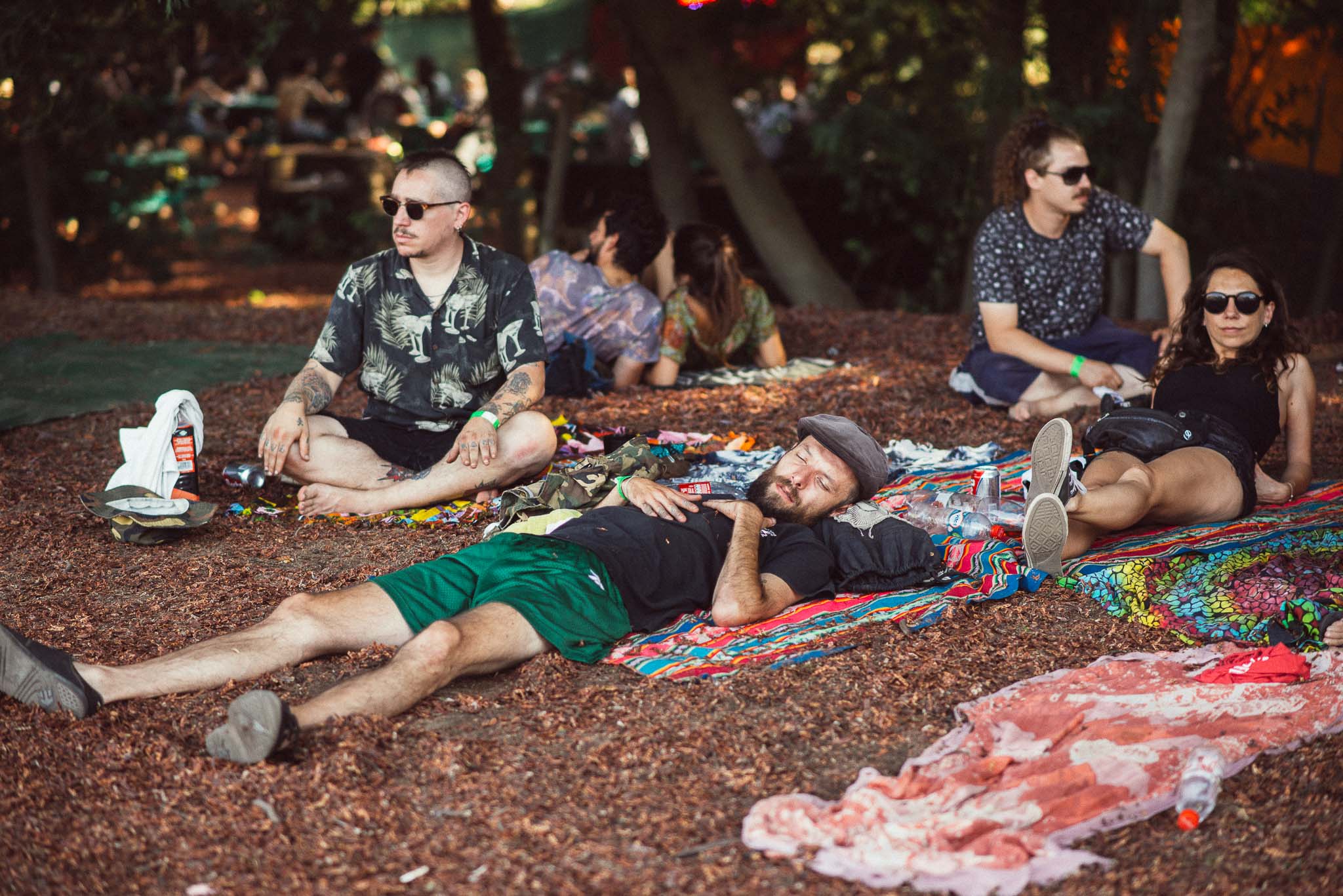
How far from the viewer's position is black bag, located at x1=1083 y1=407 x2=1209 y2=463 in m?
4.46

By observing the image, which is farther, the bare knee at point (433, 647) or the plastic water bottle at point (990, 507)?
the plastic water bottle at point (990, 507)

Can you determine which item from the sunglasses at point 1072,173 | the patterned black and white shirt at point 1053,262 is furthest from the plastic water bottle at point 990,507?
the sunglasses at point 1072,173

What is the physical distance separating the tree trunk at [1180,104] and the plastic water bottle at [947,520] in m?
5.03

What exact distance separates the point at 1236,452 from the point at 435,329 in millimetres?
3118

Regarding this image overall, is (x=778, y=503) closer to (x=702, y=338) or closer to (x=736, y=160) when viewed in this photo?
(x=702, y=338)

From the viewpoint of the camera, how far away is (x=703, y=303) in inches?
285

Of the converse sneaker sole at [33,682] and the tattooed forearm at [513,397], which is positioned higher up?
the tattooed forearm at [513,397]

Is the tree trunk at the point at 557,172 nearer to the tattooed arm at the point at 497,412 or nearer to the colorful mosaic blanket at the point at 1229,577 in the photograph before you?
the tattooed arm at the point at 497,412

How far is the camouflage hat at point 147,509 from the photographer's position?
4551mm

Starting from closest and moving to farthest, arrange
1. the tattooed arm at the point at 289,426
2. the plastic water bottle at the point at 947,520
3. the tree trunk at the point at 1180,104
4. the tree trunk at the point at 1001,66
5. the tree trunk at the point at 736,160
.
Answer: the plastic water bottle at the point at 947,520
the tattooed arm at the point at 289,426
the tree trunk at the point at 1180,104
the tree trunk at the point at 1001,66
the tree trunk at the point at 736,160

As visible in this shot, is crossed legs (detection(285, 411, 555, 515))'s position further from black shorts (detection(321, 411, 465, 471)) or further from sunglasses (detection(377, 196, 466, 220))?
sunglasses (detection(377, 196, 466, 220))

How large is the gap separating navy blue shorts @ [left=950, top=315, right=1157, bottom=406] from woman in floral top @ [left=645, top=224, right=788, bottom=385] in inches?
57.4

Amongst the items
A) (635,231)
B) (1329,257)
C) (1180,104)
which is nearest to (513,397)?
(635,231)

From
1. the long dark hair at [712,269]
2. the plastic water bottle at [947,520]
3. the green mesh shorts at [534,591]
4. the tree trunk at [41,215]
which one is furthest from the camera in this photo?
the tree trunk at [41,215]
